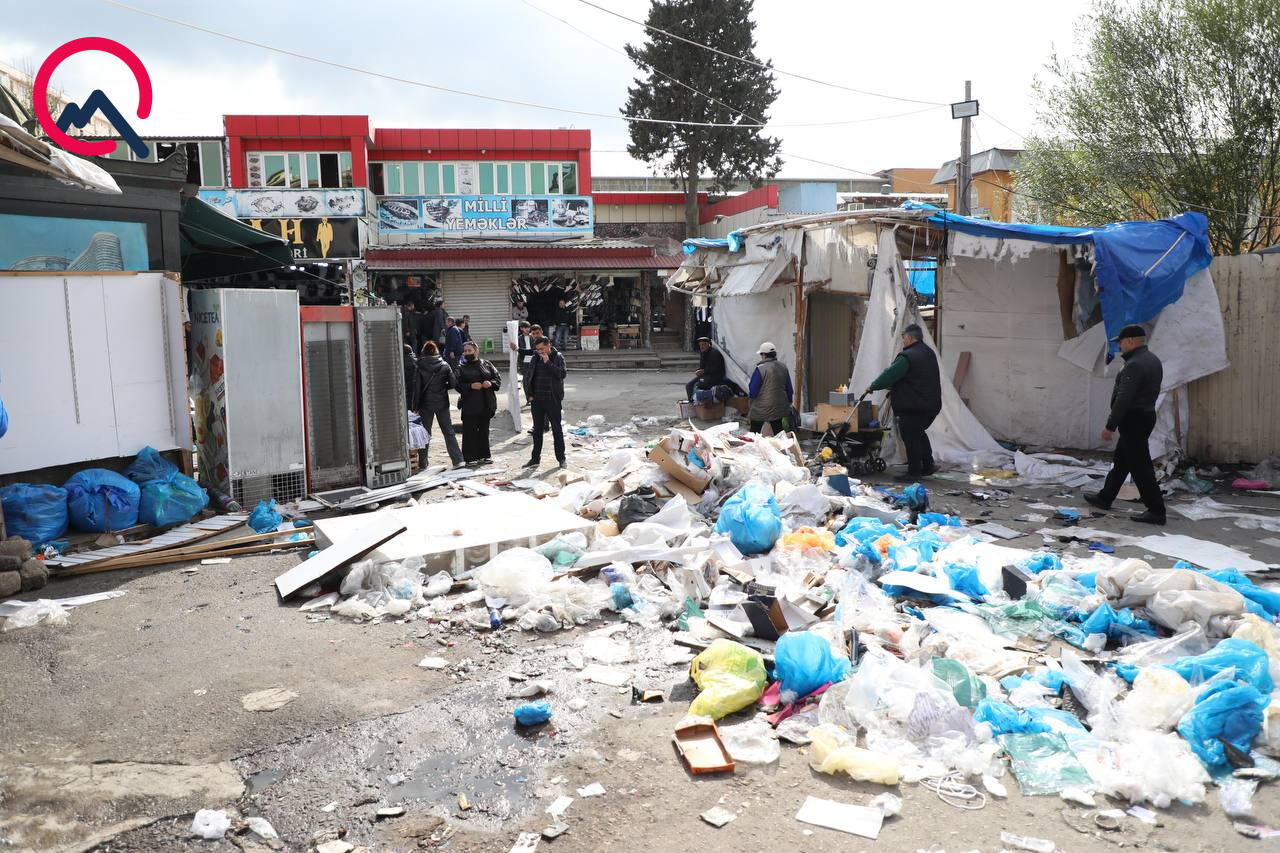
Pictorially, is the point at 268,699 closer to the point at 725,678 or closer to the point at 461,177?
the point at 725,678

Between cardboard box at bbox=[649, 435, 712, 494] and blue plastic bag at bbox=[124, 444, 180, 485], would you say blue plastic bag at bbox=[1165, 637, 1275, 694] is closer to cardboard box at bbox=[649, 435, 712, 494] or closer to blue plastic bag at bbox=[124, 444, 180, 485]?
cardboard box at bbox=[649, 435, 712, 494]

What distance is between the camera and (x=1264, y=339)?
9633 mm

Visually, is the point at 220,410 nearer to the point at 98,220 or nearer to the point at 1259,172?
the point at 98,220

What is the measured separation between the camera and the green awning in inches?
395

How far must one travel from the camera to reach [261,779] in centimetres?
372

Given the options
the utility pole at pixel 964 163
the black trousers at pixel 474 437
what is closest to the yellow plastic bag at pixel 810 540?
the black trousers at pixel 474 437

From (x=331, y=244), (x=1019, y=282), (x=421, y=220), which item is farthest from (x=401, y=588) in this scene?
(x=421, y=220)

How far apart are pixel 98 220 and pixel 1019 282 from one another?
10.6m

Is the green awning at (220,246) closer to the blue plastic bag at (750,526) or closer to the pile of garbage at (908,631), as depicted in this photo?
A: the pile of garbage at (908,631)

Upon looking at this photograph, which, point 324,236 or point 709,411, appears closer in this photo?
point 709,411

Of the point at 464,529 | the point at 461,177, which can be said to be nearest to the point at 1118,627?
the point at 464,529

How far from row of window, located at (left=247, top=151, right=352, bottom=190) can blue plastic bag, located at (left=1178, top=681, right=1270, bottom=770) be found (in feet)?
85.9

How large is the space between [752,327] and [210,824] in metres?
12.6

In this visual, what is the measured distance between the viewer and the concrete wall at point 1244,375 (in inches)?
378
